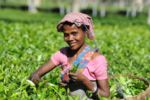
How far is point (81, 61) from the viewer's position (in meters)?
4.94

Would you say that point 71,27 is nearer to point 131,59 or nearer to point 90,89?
point 90,89

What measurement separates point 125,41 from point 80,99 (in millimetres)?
6560

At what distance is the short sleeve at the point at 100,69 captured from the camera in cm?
486

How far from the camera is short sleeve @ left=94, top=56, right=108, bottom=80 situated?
486 centimetres

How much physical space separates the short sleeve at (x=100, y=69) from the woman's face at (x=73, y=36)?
0.27 m

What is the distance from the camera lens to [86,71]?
4.91 metres

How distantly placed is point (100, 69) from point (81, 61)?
20 cm

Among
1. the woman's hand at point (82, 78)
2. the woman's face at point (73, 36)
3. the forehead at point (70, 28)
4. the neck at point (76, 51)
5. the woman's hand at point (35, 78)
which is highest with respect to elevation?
the forehead at point (70, 28)

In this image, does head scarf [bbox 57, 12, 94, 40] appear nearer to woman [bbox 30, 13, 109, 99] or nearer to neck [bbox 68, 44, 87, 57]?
woman [bbox 30, 13, 109, 99]

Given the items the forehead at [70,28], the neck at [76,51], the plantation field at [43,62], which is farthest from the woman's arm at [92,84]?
the forehead at [70,28]

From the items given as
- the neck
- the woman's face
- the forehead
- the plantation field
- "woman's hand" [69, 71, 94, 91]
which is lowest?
the plantation field

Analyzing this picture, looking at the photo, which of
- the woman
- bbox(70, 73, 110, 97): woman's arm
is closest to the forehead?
the woman

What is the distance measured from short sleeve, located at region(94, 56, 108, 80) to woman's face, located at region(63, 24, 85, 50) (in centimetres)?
27

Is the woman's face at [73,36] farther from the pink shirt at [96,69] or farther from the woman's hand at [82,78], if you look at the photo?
the woman's hand at [82,78]
